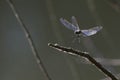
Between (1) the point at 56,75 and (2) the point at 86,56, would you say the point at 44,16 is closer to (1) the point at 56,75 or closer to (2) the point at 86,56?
(1) the point at 56,75

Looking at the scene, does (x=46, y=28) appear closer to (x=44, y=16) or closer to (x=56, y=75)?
(x=44, y=16)

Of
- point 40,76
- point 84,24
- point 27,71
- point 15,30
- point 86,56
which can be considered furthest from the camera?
point 15,30

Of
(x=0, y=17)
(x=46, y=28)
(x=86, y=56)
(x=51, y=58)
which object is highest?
(x=0, y=17)

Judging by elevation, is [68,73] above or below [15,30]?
below

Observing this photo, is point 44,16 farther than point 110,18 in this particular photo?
Yes

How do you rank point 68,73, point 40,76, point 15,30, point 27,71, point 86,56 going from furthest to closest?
point 15,30 → point 27,71 → point 40,76 → point 68,73 → point 86,56

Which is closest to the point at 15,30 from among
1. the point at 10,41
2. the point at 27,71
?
the point at 10,41
